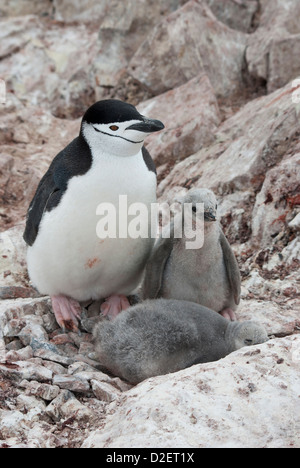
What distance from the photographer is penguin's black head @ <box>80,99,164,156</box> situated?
13.1 ft

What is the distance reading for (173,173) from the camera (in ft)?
21.8

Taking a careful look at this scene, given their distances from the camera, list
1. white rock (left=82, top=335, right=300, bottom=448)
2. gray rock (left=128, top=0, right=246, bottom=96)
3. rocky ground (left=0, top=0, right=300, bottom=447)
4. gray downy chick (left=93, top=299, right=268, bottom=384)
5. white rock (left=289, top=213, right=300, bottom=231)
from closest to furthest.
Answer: white rock (left=82, top=335, right=300, bottom=448)
rocky ground (left=0, top=0, right=300, bottom=447)
gray downy chick (left=93, top=299, right=268, bottom=384)
white rock (left=289, top=213, right=300, bottom=231)
gray rock (left=128, top=0, right=246, bottom=96)

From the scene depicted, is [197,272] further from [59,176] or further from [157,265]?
[59,176]

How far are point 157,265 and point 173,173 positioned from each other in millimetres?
2301

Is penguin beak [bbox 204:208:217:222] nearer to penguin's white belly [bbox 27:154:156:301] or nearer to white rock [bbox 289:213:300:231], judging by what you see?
penguin's white belly [bbox 27:154:156:301]

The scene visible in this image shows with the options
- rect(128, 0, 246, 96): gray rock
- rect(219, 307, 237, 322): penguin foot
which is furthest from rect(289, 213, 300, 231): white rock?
rect(128, 0, 246, 96): gray rock

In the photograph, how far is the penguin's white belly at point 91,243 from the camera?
410 cm

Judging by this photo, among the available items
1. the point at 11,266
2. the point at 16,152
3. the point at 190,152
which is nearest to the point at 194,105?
the point at 190,152

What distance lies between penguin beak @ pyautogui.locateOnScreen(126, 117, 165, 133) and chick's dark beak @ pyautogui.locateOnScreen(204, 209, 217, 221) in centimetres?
56

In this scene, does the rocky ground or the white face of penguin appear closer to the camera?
the rocky ground

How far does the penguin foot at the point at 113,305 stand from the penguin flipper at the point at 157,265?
0.28m

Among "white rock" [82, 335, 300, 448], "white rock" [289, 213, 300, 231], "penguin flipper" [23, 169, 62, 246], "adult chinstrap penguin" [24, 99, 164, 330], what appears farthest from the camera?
"white rock" [289, 213, 300, 231]

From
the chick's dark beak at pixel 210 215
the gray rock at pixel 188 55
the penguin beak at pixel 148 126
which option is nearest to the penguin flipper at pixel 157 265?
the chick's dark beak at pixel 210 215

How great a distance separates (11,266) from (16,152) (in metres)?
2.32
